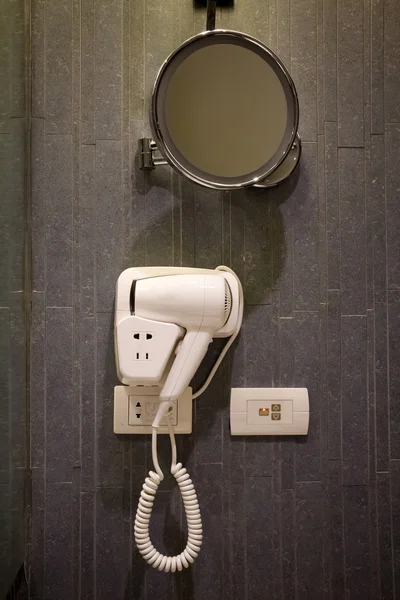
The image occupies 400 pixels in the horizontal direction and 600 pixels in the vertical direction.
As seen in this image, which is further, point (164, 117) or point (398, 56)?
point (398, 56)

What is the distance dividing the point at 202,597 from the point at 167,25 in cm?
129

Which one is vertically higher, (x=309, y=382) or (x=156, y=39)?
(x=156, y=39)

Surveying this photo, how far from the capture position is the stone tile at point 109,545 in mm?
1153

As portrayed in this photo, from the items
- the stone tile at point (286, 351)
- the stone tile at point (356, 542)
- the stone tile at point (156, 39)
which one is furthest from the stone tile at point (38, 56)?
the stone tile at point (356, 542)

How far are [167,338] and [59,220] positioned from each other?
38 cm

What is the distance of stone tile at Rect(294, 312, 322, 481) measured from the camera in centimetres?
118

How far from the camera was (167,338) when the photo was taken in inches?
41.4

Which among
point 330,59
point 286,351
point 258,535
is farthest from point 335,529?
point 330,59

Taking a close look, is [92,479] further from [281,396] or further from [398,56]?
[398,56]

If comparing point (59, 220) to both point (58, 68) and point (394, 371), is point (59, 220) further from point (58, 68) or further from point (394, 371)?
point (394, 371)

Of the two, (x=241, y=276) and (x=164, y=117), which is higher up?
(x=164, y=117)

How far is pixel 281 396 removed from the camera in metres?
1.17

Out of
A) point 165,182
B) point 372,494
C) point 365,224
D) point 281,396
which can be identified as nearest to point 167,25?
point 165,182

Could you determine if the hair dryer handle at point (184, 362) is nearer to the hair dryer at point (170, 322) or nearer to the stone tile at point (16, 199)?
the hair dryer at point (170, 322)
